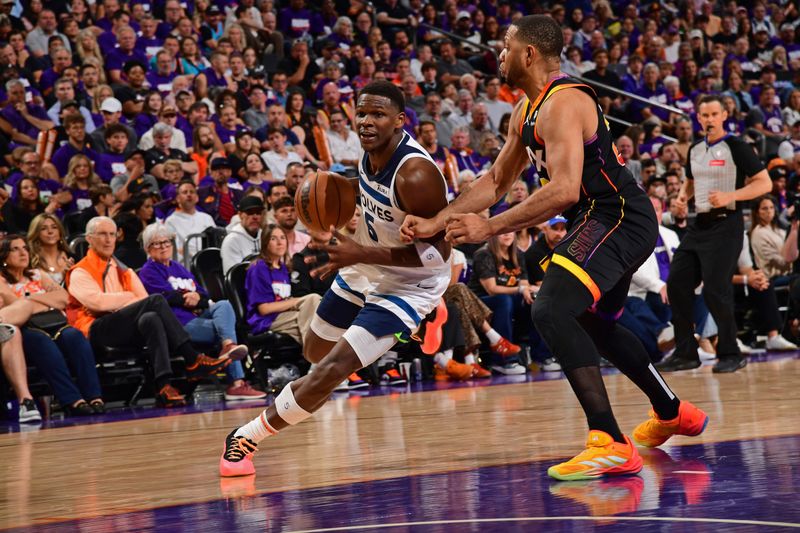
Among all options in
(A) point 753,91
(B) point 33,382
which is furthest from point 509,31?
(A) point 753,91

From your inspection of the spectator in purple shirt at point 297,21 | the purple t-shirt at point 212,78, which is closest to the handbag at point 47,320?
the purple t-shirt at point 212,78

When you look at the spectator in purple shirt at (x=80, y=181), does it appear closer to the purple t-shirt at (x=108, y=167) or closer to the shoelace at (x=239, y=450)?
the purple t-shirt at (x=108, y=167)

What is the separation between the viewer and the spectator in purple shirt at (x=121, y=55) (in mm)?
12234

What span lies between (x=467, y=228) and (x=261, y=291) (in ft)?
16.5

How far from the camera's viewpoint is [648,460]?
14.4 ft

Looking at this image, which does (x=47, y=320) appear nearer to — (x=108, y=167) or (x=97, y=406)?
(x=97, y=406)

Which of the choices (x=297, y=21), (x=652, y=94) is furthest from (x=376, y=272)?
(x=652, y=94)

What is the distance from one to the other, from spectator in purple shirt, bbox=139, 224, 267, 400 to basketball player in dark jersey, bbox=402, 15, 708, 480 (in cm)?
455

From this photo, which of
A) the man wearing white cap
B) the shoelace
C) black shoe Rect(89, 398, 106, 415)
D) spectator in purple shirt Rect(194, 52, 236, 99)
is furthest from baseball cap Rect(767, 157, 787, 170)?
the shoelace

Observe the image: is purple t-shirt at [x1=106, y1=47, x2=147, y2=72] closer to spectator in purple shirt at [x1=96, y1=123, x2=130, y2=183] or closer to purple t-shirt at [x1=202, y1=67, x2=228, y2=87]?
purple t-shirt at [x1=202, y1=67, x2=228, y2=87]

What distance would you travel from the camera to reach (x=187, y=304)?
877 centimetres

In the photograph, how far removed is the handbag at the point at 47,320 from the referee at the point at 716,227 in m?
4.41

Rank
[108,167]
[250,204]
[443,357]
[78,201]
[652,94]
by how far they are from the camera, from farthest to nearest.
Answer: [652,94], [108,167], [78,201], [250,204], [443,357]

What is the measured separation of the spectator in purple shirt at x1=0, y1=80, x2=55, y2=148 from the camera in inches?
436
